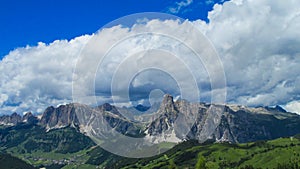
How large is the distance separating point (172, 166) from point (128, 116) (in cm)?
6960

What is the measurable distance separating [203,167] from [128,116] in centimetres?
7264

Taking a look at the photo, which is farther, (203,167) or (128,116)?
(203,167)

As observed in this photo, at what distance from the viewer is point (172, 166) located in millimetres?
128625

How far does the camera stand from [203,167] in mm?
128750

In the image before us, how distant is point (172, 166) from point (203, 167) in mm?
11254

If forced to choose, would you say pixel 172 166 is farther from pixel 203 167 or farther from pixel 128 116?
pixel 128 116

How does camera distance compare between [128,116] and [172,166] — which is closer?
[128,116]

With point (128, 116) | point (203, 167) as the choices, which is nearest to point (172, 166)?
point (203, 167)
